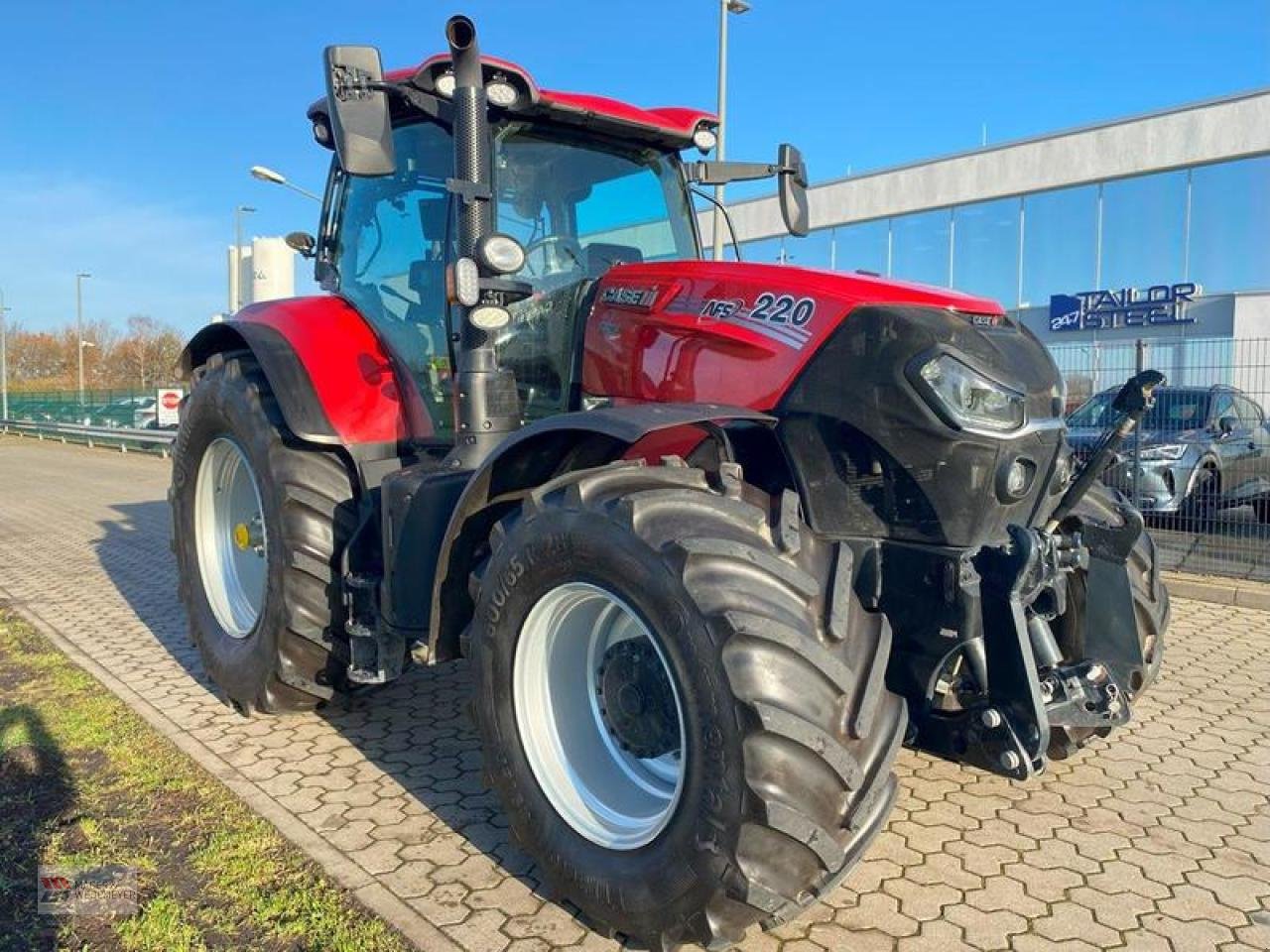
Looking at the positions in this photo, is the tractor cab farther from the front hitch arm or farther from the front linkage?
the front hitch arm

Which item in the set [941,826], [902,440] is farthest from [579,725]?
[941,826]

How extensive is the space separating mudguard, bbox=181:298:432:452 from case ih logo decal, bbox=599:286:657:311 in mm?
993

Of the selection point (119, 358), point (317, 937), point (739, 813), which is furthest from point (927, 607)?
point (119, 358)

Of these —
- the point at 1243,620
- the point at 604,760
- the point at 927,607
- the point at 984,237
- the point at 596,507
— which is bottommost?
the point at 1243,620

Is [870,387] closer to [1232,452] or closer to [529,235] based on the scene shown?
[529,235]

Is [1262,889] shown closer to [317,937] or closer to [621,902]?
[621,902]

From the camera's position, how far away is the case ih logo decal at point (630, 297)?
3.39m

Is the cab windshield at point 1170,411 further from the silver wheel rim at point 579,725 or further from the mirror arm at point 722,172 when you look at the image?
the silver wheel rim at point 579,725

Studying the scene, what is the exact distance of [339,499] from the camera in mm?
4055

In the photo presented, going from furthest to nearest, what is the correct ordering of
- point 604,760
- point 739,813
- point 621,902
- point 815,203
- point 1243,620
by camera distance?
point 815,203
point 1243,620
point 604,760
point 621,902
point 739,813

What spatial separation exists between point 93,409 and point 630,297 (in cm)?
3137

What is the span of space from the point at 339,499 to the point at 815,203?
24.1 m

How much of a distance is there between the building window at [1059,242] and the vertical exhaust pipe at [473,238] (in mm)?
21392

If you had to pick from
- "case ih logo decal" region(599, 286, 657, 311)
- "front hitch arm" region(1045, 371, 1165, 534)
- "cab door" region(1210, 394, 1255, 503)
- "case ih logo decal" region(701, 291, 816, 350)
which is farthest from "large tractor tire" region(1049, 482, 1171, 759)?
"cab door" region(1210, 394, 1255, 503)
